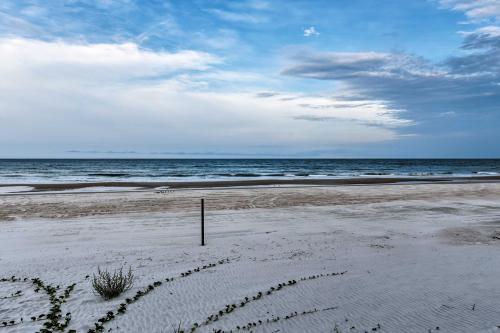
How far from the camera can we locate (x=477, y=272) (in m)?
8.47

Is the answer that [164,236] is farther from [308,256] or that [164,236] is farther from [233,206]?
[233,206]

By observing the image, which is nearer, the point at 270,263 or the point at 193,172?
the point at 270,263

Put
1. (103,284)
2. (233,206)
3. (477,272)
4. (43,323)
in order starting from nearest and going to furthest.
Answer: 1. (43,323)
2. (103,284)
3. (477,272)
4. (233,206)

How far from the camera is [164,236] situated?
40.5 ft

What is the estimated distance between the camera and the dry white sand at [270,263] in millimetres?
6238

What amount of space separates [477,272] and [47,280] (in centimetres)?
894

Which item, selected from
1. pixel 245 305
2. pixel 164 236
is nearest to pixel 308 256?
pixel 245 305

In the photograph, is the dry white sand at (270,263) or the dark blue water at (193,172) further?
the dark blue water at (193,172)

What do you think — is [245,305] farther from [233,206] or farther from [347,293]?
[233,206]

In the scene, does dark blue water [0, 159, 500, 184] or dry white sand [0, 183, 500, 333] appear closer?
dry white sand [0, 183, 500, 333]

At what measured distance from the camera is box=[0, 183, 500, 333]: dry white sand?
20.5 ft

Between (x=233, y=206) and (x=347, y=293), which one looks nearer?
(x=347, y=293)

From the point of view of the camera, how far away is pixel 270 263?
30.7 feet

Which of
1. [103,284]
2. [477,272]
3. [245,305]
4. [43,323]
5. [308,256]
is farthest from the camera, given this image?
[308,256]
